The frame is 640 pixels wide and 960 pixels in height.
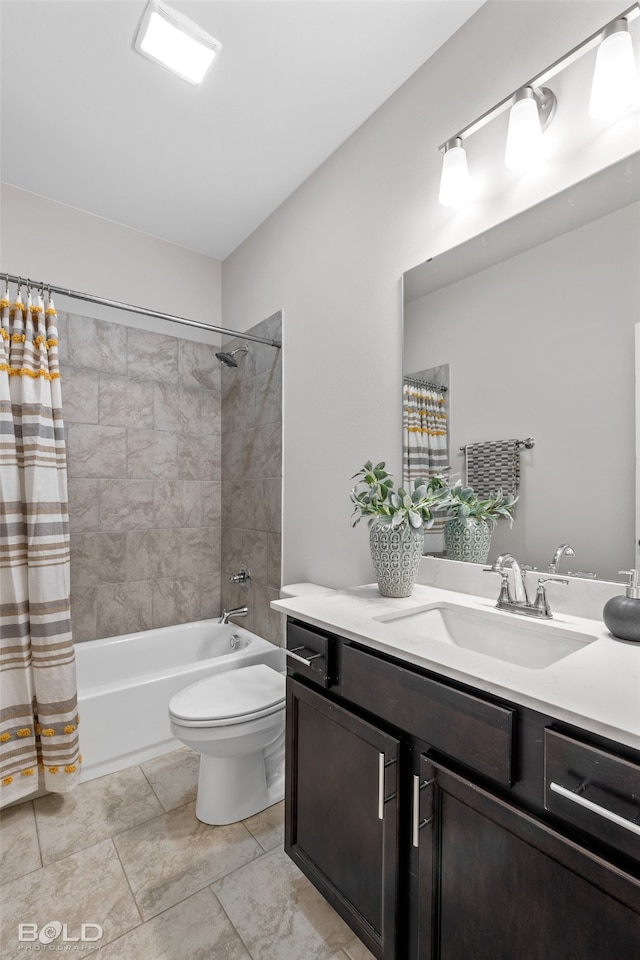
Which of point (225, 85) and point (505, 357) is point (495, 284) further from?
point (225, 85)

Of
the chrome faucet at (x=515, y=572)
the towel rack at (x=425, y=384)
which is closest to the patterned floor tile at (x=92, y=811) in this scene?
the chrome faucet at (x=515, y=572)

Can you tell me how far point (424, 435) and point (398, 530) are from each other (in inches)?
15.0

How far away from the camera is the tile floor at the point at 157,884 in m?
1.21

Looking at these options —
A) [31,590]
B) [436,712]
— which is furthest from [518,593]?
[31,590]

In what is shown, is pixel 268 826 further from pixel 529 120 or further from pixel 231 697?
pixel 529 120

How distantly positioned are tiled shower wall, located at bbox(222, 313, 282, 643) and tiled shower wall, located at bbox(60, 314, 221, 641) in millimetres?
134

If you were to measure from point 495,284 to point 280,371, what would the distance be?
1.21 meters

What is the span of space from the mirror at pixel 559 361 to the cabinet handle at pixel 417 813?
0.62 metres

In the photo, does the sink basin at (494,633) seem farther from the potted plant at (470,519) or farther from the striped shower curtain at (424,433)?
the striped shower curtain at (424,433)

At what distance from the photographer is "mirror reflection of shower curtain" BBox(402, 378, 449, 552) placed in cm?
151

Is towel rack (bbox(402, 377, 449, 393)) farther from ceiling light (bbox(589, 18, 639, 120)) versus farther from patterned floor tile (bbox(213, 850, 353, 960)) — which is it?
patterned floor tile (bbox(213, 850, 353, 960))

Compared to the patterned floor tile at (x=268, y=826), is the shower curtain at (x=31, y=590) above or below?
above

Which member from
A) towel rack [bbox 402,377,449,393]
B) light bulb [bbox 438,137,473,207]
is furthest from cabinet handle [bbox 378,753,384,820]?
light bulb [bbox 438,137,473,207]

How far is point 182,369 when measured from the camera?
9.04 ft
